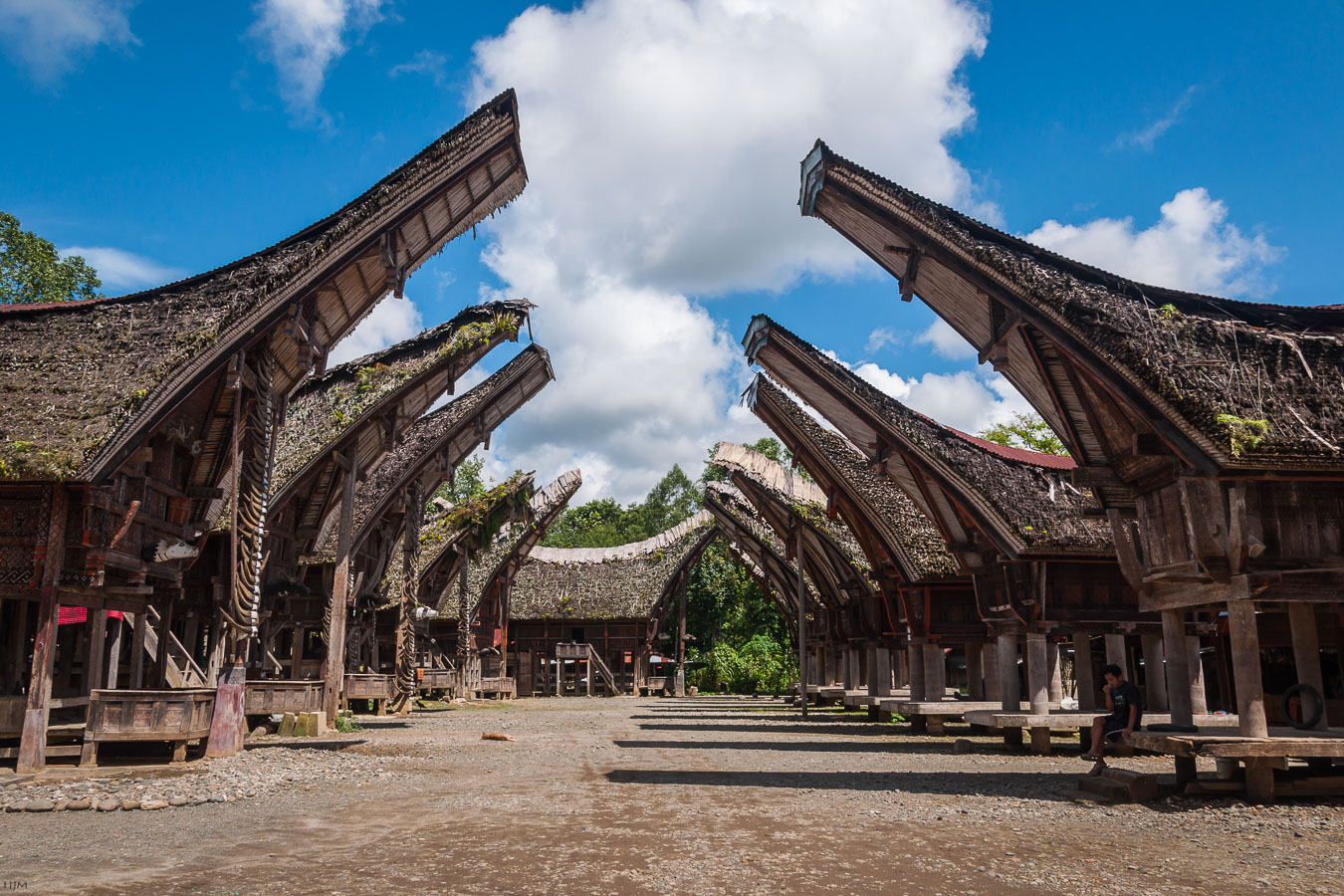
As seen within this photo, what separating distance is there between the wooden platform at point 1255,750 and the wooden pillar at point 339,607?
44.6ft

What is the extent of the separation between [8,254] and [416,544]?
17.6 m

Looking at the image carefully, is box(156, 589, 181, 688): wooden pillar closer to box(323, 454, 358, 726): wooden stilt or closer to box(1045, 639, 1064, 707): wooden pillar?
box(323, 454, 358, 726): wooden stilt

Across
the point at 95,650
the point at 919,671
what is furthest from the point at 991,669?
the point at 95,650

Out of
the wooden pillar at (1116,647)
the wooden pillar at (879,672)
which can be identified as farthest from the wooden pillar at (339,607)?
the wooden pillar at (1116,647)

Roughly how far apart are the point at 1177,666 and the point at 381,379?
46.1 ft

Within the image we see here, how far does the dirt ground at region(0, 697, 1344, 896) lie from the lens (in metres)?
5.43

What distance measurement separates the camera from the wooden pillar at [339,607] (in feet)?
55.4

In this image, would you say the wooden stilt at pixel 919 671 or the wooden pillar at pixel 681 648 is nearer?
the wooden stilt at pixel 919 671

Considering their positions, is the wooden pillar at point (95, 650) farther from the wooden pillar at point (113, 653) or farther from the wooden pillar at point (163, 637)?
the wooden pillar at point (163, 637)

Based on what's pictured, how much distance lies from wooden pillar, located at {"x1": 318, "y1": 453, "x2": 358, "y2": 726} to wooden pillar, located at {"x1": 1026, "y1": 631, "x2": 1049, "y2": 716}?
12048 mm

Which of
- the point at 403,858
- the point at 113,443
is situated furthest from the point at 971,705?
the point at 113,443

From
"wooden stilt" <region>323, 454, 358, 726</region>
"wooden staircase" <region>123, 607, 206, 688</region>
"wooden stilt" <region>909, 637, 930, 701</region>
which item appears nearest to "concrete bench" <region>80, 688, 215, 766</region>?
"wooden staircase" <region>123, 607, 206, 688</region>

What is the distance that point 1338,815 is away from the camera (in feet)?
25.5

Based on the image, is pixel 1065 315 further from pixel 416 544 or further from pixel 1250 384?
pixel 416 544
